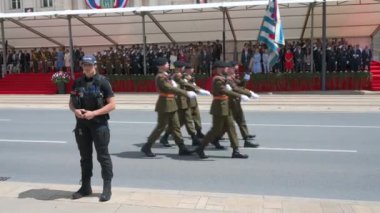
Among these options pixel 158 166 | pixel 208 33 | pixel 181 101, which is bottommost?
pixel 158 166

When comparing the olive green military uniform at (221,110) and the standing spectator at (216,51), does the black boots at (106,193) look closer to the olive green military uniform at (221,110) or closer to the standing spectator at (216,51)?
the olive green military uniform at (221,110)

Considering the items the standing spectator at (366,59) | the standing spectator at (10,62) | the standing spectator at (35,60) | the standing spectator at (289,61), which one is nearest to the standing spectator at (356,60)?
the standing spectator at (366,59)

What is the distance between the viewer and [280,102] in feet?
56.5

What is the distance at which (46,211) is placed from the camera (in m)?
4.95

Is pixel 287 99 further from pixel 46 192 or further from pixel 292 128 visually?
pixel 46 192

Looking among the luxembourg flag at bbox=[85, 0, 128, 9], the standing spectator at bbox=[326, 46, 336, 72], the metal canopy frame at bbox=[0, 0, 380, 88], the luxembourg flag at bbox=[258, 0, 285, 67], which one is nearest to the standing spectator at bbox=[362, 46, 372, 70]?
the standing spectator at bbox=[326, 46, 336, 72]

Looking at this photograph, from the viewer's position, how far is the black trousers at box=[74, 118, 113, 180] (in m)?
5.51

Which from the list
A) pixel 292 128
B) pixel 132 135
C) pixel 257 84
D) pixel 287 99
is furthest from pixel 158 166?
pixel 257 84

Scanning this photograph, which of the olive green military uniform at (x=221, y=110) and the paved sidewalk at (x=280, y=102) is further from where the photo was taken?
the paved sidewalk at (x=280, y=102)

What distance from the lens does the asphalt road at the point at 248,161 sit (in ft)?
21.1

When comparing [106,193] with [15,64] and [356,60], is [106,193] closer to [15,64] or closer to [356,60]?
[356,60]

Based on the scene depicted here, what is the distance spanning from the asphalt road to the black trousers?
3.14 feet

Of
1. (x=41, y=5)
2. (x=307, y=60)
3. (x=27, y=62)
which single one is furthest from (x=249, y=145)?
(x=41, y=5)

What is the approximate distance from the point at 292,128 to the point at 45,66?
19.1 metres
